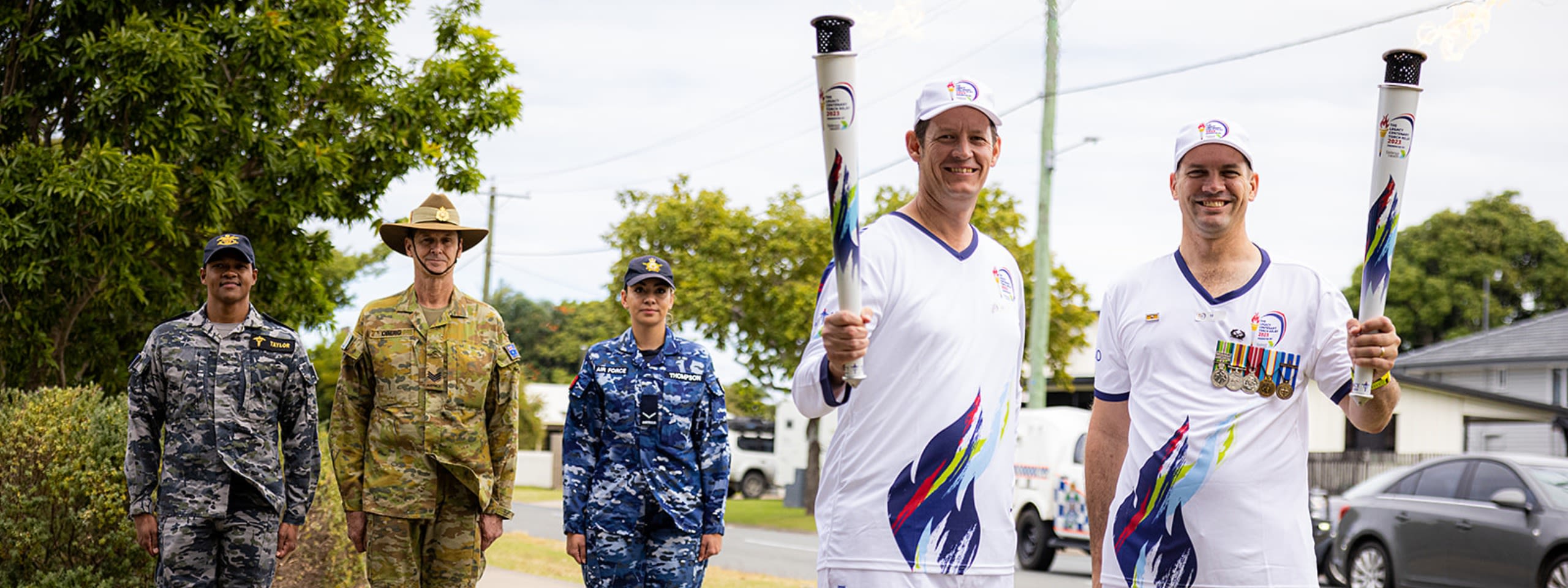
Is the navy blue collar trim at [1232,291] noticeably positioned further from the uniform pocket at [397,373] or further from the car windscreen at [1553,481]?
the car windscreen at [1553,481]

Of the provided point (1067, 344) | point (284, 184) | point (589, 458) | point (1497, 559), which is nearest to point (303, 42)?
point (284, 184)

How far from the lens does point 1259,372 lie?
4273 millimetres

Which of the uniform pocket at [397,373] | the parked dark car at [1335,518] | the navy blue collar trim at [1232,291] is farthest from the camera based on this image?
the parked dark car at [1335,518]

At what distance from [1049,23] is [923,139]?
17.7 metres

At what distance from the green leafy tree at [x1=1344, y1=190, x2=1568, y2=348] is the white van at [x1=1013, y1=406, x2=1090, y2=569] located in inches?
1407

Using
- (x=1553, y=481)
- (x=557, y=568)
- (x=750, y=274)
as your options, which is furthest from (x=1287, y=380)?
(x=750, y=274)

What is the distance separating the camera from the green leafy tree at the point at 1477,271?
51938 millimetres

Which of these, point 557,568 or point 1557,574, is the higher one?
point 1557,574

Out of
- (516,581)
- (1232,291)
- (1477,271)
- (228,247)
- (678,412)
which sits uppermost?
(1477,271)

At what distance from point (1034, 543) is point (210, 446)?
13851 mm

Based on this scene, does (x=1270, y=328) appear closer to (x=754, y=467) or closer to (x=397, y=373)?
(x=397, y=373)

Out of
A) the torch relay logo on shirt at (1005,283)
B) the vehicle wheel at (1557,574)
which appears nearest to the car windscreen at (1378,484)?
the vehicle wheel at (1557,574)

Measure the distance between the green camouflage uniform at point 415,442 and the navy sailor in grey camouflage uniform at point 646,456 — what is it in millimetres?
394

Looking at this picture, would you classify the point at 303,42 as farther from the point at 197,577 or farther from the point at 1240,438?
the point at 1240,438
